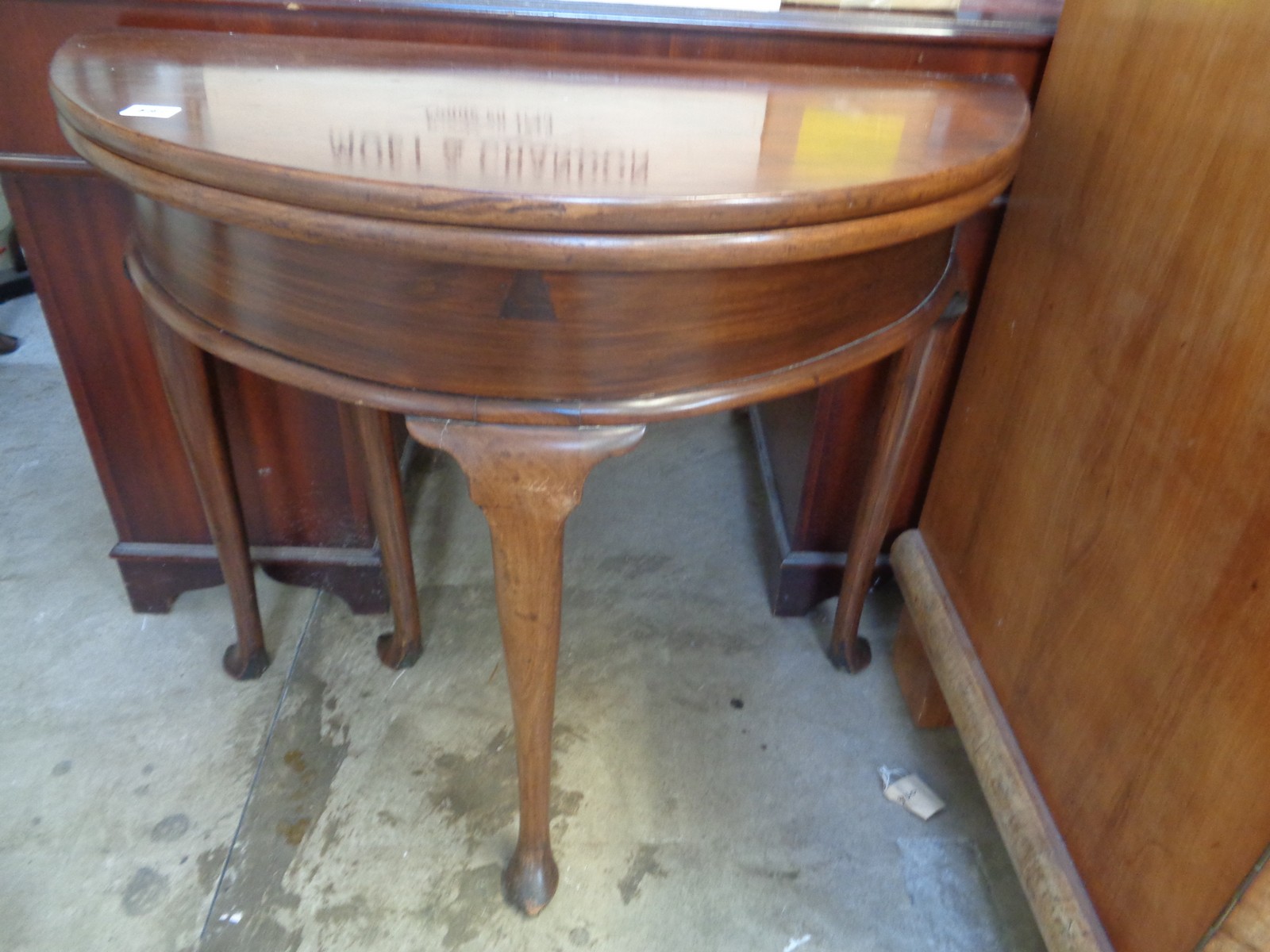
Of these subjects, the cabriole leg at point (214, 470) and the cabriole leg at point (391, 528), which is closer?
the cabriole leg at point (214, 470)

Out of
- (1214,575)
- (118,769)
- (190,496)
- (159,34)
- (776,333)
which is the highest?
(159,34)

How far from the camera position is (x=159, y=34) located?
79 centimetres

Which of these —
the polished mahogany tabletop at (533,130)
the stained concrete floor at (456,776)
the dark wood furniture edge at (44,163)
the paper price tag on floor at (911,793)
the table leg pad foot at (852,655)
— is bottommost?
the stained concrete floor at (456,776)

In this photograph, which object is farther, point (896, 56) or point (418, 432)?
point (896, 56)

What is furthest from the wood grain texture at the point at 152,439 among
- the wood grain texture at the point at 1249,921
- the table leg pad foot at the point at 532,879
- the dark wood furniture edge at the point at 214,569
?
the wood grain texture at the point at 1249,921

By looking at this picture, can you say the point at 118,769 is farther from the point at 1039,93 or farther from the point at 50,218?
the point at 1039,93

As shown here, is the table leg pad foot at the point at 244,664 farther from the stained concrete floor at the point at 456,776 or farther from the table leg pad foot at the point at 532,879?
the table leg pad foot at the point at 532,879

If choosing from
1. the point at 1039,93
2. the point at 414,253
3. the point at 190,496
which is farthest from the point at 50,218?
the point at 1039,93

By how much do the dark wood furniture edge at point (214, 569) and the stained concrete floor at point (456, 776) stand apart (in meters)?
0.03

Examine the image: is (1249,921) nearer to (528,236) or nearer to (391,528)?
(528,236)

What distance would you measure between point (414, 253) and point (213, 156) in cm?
13

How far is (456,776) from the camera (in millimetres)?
1008

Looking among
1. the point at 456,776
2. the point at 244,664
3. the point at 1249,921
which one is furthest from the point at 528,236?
the point at 244,664

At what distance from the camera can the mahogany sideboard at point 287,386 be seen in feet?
2.68
